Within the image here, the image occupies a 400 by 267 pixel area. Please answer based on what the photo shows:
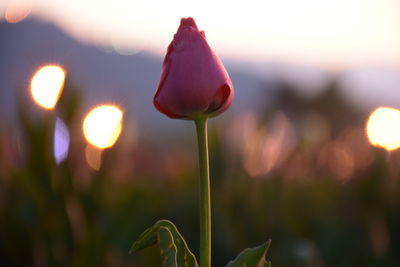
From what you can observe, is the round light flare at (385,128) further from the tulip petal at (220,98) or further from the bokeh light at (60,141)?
the tulip petal at (220,98)

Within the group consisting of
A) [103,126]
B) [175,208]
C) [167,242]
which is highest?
[103,126]

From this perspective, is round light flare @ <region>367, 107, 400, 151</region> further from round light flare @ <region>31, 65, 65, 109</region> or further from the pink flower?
the pink flower

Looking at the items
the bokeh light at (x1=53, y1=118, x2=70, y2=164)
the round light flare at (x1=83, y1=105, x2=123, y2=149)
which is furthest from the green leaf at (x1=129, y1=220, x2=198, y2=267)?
the round light flare at (x1=83, y1=105, x2=123, y2=149)

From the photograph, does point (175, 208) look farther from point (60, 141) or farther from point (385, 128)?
point (385, 128)

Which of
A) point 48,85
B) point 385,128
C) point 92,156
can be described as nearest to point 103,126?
point 92,156

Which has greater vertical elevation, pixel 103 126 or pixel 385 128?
pixel 103 126

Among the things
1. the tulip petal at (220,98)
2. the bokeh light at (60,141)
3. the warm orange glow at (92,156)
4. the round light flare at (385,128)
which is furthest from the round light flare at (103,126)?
the tulip petal at (220,98)
